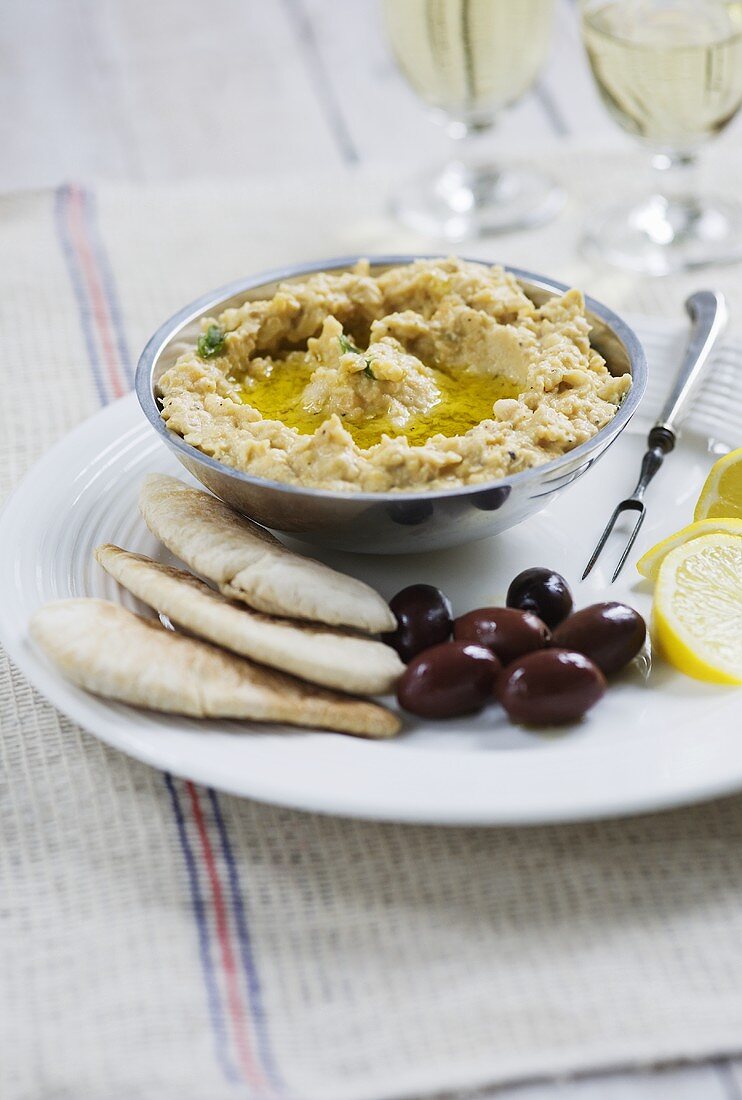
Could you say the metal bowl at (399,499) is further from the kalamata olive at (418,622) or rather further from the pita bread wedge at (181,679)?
the pita bread wedge at (181,679)

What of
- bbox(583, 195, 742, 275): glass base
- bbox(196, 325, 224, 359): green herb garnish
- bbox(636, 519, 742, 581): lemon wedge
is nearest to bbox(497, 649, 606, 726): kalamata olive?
bbox(636, 519, 742, 581): lemon wedge

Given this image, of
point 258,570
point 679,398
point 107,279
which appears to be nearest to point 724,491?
point 679,398

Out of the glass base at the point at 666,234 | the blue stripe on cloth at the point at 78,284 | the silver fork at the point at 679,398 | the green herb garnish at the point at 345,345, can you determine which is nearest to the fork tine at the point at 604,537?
the silver fork at the point at 679,398

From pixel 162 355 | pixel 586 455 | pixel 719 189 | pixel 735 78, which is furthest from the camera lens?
pixel 719 189

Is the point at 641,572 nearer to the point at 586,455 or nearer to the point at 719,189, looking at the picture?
the point at 586,455

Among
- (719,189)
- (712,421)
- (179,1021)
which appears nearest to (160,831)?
(179,1021)
